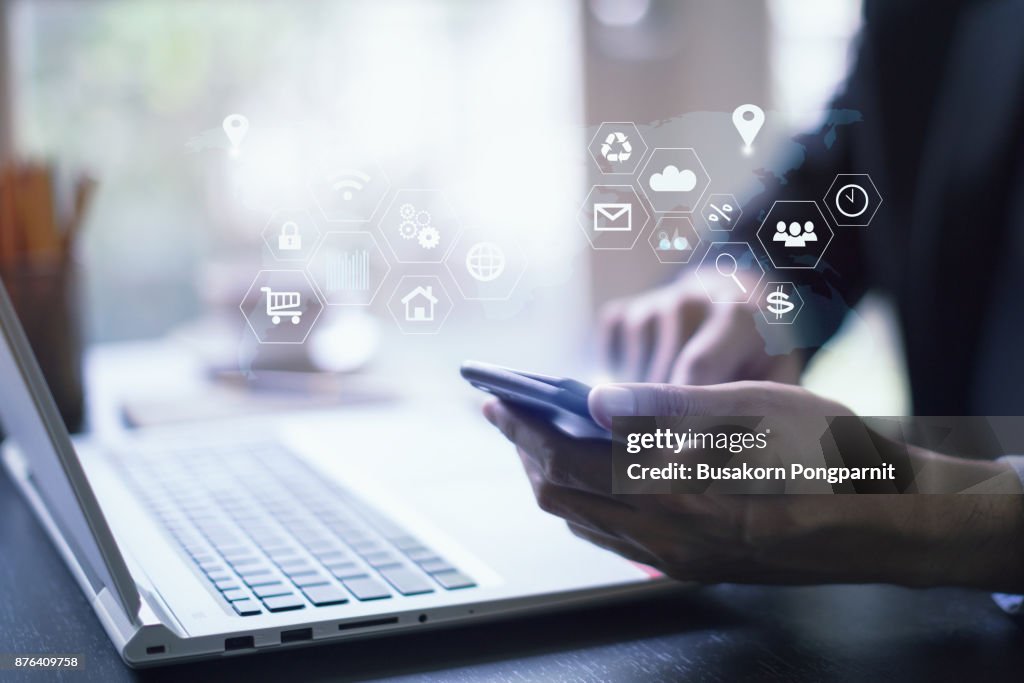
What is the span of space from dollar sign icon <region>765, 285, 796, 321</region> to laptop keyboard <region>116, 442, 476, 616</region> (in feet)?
0.59

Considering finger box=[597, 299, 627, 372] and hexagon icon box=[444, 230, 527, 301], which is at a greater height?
hexagon icon box=[444, 230, 527, 301]

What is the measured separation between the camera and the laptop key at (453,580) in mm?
375

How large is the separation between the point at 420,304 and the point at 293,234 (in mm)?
68

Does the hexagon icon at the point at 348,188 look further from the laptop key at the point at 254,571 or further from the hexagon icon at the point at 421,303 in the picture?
the laptop key at the point at 254,571

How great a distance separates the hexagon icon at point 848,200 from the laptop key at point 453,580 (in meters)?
0.22

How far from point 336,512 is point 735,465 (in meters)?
0.22

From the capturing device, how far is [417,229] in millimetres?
404

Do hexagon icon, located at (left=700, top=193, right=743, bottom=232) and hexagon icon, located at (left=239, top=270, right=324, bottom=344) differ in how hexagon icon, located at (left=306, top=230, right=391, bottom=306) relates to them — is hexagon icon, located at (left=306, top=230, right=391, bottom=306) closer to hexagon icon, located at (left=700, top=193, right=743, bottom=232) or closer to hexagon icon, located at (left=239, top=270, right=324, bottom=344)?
hexagon icon, located at (left=239, top=270, right=324, bottom=344)

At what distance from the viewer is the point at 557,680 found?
33 centimetres

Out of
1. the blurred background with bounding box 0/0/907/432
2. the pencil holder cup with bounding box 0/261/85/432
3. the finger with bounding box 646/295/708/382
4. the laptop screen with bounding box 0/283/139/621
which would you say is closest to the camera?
the laptop screen with bounding box 0/283/139/621

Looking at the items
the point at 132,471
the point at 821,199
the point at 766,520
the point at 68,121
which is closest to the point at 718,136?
the point at 821,199

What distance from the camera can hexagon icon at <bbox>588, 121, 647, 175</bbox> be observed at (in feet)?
1.28

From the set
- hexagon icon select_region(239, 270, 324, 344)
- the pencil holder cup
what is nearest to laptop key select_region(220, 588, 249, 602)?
hexagon icon select_region(239, 270, 324, 344)

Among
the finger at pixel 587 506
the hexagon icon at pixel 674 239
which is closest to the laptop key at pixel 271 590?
the finger at pixel 587 506
